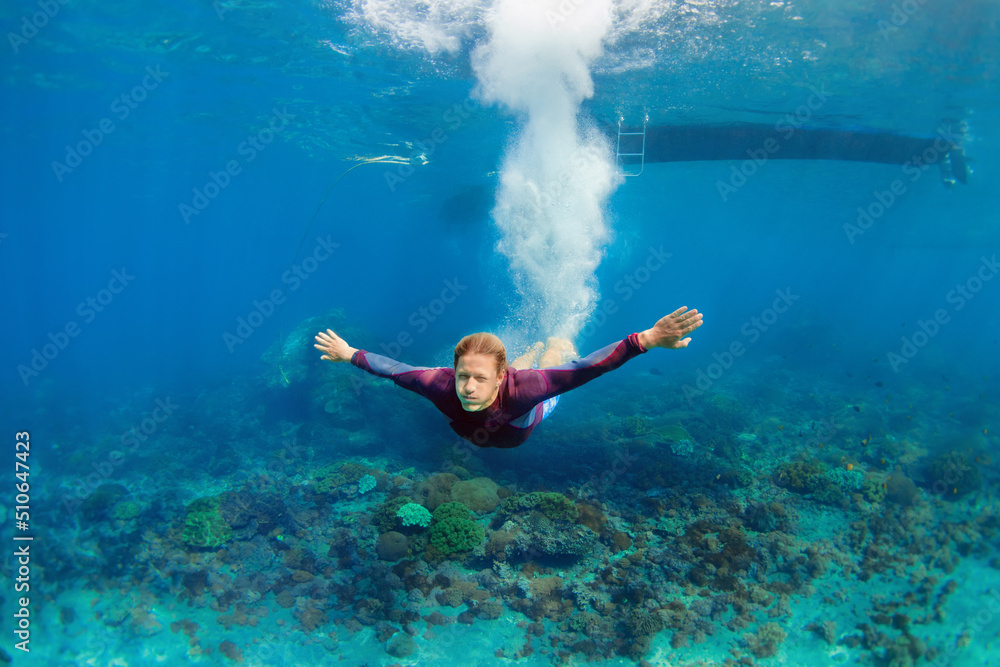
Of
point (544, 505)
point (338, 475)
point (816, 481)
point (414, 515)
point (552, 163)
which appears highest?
point (552, 163)

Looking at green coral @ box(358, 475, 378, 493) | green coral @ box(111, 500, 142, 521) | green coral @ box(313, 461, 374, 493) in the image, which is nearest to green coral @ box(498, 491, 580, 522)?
green coral @ box(358, 475, 378, 493)

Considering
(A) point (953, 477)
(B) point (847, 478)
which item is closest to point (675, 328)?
(B) point (847, 478)

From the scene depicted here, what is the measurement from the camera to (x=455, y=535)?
8555 millimetres

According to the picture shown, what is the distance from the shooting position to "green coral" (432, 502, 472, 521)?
891 cm

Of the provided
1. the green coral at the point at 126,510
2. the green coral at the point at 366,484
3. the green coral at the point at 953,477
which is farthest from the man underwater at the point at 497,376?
the green coral at the point at 953,477

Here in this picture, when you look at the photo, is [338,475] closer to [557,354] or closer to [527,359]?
[527,359]

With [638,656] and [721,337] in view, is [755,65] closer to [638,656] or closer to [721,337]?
[638,656]

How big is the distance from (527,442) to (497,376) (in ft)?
33.2

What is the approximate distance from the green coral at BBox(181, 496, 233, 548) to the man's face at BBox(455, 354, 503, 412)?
381 inches

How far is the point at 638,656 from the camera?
22.9 ft

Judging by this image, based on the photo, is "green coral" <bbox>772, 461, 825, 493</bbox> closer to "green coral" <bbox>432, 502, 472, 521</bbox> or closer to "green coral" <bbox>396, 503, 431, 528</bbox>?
"green coral" <bbox>432, 502, 472, 521</bbox>

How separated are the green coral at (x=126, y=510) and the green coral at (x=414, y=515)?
7.31 metres

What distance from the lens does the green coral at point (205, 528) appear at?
9.70 m

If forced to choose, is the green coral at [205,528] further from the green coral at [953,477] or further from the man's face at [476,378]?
the green coral at [953,477]
